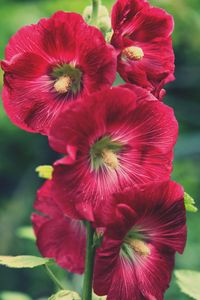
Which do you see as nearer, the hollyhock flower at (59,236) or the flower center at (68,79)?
the flower center at (68,79)

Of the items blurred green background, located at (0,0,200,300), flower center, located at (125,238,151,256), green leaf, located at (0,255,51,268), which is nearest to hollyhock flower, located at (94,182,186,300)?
flower center, located at (125,238,151,256)

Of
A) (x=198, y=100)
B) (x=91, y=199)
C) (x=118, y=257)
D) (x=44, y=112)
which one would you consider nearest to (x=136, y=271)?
(x=118, y=257)

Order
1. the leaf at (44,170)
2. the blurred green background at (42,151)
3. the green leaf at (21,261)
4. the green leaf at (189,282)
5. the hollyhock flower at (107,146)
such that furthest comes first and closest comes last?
the blurred green background at (42,151), the green leaf at (189,282), the leaf at (44,170), the green leaf at (21,261), the hollyhock flower at (107,146)

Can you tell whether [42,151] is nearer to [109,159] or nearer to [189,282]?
[189,282]

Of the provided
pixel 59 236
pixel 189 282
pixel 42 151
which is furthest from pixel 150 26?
pixel 42 151

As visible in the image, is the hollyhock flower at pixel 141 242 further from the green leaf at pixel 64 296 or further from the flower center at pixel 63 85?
the flower center at pixel 63 85

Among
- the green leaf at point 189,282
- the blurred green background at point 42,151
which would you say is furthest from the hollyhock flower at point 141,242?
the blurred green background at point 42,151
